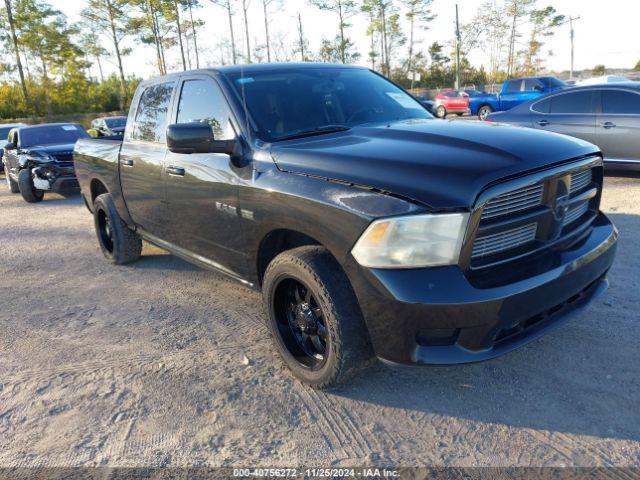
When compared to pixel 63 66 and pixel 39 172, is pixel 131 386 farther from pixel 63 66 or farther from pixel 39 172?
pixel 63 66

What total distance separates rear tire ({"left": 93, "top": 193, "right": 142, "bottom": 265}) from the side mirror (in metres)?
2.37

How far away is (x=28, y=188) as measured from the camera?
10109 mm

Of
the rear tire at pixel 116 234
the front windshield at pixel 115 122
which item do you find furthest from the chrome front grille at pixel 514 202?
the front windshield at pixel 115 122

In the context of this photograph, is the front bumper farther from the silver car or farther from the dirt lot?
the silver car

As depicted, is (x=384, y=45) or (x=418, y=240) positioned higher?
(x=384, y=45)

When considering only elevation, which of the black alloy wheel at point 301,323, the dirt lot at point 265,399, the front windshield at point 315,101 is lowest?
the dirt lot at point 265,399

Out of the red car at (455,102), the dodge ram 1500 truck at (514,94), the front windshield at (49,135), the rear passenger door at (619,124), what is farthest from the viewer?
the red car at (455,102)

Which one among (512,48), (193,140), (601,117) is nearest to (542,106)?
(601,117)

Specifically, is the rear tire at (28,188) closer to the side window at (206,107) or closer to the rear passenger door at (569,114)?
the side window at (206,107)

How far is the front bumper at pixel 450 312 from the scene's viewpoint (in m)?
2.20

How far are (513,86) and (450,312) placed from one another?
2126cm

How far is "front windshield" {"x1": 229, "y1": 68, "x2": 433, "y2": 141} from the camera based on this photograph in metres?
3.25

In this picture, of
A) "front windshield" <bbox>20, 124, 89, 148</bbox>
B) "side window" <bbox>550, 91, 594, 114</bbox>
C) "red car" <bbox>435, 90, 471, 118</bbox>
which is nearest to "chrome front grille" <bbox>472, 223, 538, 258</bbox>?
"side window" <bbox>550, 91, 594, 114</bbox>

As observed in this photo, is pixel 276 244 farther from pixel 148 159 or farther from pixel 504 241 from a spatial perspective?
pixel 148 159
